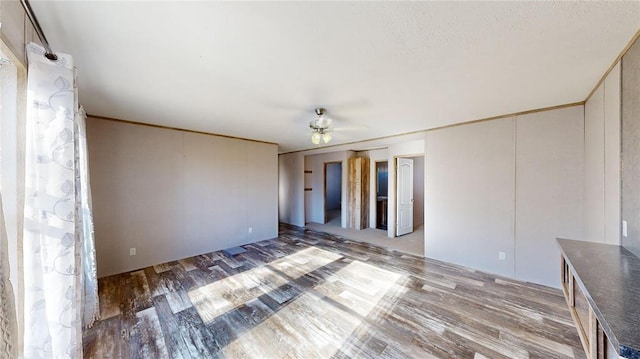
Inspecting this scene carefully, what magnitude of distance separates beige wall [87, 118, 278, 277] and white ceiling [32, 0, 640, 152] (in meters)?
0.93

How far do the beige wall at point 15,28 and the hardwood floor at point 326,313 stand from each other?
222cm

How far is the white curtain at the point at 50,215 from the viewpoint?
120 cm

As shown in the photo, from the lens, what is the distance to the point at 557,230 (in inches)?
110

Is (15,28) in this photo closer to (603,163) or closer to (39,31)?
(39,31)

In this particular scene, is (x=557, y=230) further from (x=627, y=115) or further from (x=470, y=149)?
(x=627, y=115)

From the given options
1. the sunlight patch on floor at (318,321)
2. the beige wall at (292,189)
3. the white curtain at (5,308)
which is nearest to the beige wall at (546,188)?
the sunlight patch on floor at (318,321)

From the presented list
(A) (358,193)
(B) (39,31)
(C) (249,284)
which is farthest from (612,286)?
(A) (358,193)

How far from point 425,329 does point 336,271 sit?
1.49m

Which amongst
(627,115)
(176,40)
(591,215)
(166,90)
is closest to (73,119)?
(176,40)

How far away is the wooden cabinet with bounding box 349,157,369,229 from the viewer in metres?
6.34

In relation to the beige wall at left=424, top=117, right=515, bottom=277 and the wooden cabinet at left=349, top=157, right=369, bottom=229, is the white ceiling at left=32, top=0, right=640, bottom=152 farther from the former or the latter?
the wooden cabinet at left=349, top=157, right=369, bottom=229

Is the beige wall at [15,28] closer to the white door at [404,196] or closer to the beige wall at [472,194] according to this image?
the beige wall at [472,194]

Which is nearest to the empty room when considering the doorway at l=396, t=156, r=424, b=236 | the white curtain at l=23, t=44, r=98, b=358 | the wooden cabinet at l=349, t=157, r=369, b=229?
the white curtain at l=23, t=44, r=98, b=358

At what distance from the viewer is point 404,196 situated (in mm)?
5676
